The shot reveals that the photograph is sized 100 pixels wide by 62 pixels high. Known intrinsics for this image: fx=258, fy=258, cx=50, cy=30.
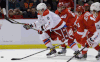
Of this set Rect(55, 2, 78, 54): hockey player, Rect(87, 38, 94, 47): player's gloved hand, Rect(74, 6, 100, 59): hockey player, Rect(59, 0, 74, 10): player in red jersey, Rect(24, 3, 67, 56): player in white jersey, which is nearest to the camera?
Rect(87, 38, 94, 47): player's gloved hand

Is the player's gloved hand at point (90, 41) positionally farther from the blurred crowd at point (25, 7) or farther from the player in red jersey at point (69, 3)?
the blurred crowd at point (25, 7)

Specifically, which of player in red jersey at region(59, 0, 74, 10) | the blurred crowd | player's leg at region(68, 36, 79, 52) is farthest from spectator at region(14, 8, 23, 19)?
player's leg at region(68, 36, 79, 52)

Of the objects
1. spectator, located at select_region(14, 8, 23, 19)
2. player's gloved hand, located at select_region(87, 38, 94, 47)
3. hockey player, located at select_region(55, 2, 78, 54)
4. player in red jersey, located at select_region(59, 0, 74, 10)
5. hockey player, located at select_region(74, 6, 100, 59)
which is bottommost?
player's gloved hand, located at select_region(87, 38, 94, 47)

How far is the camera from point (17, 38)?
7.25m

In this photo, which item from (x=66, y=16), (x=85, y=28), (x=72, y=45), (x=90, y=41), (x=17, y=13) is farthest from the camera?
(x=17, y=13)

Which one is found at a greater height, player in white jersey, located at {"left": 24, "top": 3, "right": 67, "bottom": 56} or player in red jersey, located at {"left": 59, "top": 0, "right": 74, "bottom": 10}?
player in red jersey, located at {"left": 59, "top": 0, "right": 74, "bottom": 10}

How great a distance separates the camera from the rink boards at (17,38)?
7.20 metres

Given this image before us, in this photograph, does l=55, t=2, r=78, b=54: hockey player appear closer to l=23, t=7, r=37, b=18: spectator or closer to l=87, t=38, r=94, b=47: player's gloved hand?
l=87, t=38, r=94, b=47: player's gloved hand

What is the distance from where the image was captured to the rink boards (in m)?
7.20

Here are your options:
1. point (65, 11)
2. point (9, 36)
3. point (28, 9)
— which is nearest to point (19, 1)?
point (28, 9)

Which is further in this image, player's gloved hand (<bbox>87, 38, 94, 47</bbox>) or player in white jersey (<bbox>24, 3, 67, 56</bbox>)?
player in white jersey (<bbox>24, 3, 67, 56</bbox>)

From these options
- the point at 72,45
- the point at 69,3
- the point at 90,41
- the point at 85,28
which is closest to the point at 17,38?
the point at 69,3

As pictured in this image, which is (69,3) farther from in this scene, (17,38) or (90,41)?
(90,41)

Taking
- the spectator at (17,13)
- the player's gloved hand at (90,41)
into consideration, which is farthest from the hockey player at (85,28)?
the spectator at (17,13)
